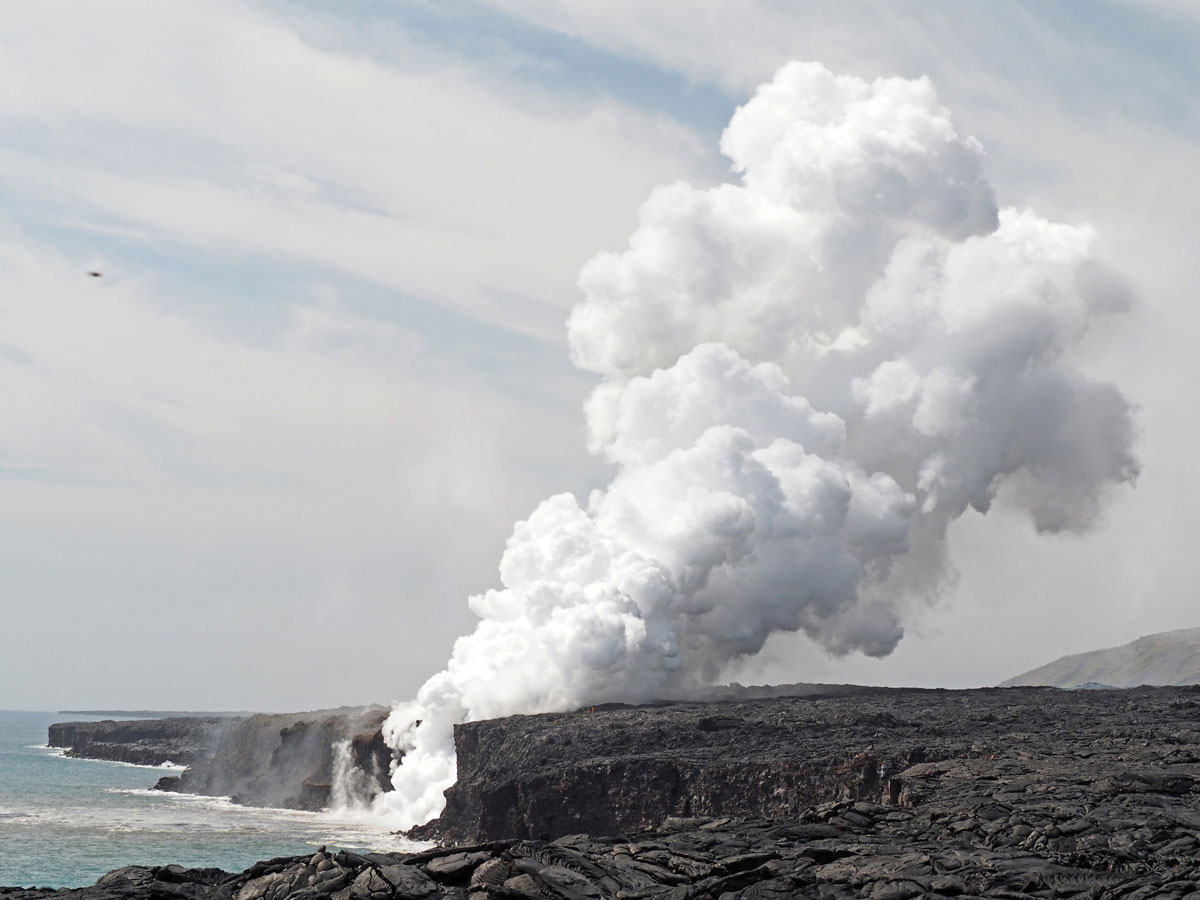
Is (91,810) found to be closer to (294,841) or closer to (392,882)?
(294,841)

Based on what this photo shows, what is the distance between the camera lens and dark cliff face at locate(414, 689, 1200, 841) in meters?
60.7

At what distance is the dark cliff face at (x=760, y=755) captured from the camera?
60.7 metres

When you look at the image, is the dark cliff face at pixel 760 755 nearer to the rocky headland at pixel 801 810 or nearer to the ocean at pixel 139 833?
the rocky headland at pixel 801 810

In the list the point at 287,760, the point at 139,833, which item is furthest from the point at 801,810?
the point at 287,760

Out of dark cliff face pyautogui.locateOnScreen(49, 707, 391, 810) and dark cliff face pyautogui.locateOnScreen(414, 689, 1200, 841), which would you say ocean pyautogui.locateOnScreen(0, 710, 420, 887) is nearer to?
dark cliff face pyautogui.locateOnScreen(49, 707, 391, 810)

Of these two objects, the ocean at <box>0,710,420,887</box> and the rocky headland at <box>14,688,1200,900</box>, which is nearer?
the rocky headland at <box>14,688,1200,900</box>

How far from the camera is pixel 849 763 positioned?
62688 mm

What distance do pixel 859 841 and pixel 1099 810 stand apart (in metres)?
9.43

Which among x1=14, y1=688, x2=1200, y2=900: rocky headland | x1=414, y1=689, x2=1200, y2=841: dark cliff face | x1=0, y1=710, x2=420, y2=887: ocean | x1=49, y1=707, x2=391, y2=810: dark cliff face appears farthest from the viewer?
x1=49, y1=707, x2=391, y2=810: dark cliff face

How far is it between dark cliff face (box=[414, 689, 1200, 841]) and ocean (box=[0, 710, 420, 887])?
9686 millimetres

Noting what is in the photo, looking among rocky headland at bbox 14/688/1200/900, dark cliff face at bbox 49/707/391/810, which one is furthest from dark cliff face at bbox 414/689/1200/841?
dark cliff face at bbox 49/707/391/810

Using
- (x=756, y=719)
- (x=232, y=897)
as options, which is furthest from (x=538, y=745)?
(x=232, y=897)

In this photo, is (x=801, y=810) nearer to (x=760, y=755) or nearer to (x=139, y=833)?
(x=760, y=755)

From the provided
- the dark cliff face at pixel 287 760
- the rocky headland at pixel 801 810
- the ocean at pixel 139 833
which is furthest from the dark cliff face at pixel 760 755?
the dark cliff face at pixel 287 760
